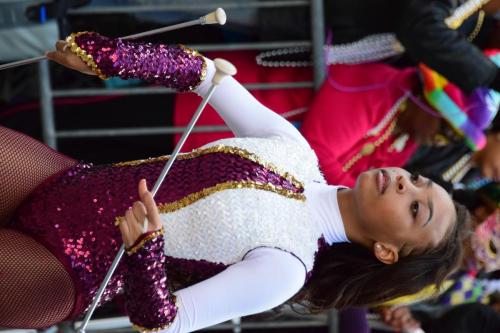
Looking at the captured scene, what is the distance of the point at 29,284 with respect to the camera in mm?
1292

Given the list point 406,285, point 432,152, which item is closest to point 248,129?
point 406,285

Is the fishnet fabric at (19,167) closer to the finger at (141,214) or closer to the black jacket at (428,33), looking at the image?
the finger at (141,214)

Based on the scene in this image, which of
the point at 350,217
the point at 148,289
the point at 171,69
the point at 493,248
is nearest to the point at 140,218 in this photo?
the point at 148,289

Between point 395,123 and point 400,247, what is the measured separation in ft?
2.17

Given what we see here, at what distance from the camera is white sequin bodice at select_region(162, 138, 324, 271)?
4.29ft

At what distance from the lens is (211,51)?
7.09ft

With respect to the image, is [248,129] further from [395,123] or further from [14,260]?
[395,123]

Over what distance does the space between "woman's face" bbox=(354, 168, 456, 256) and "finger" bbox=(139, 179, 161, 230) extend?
0.47 metres

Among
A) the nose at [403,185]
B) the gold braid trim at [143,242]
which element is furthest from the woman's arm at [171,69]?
the gold braid trim at [143,242]

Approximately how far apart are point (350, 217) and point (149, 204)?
0.50 metres

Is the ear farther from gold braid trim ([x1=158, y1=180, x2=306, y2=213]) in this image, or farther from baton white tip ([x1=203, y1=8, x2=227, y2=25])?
baton white tip ([x1=203, y1=8, x2=227, y2=25])

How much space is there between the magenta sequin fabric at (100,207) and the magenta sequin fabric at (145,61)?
0.16 m

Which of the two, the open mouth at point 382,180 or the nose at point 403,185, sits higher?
the open mouth at point 382,180

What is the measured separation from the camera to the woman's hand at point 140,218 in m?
1.13
